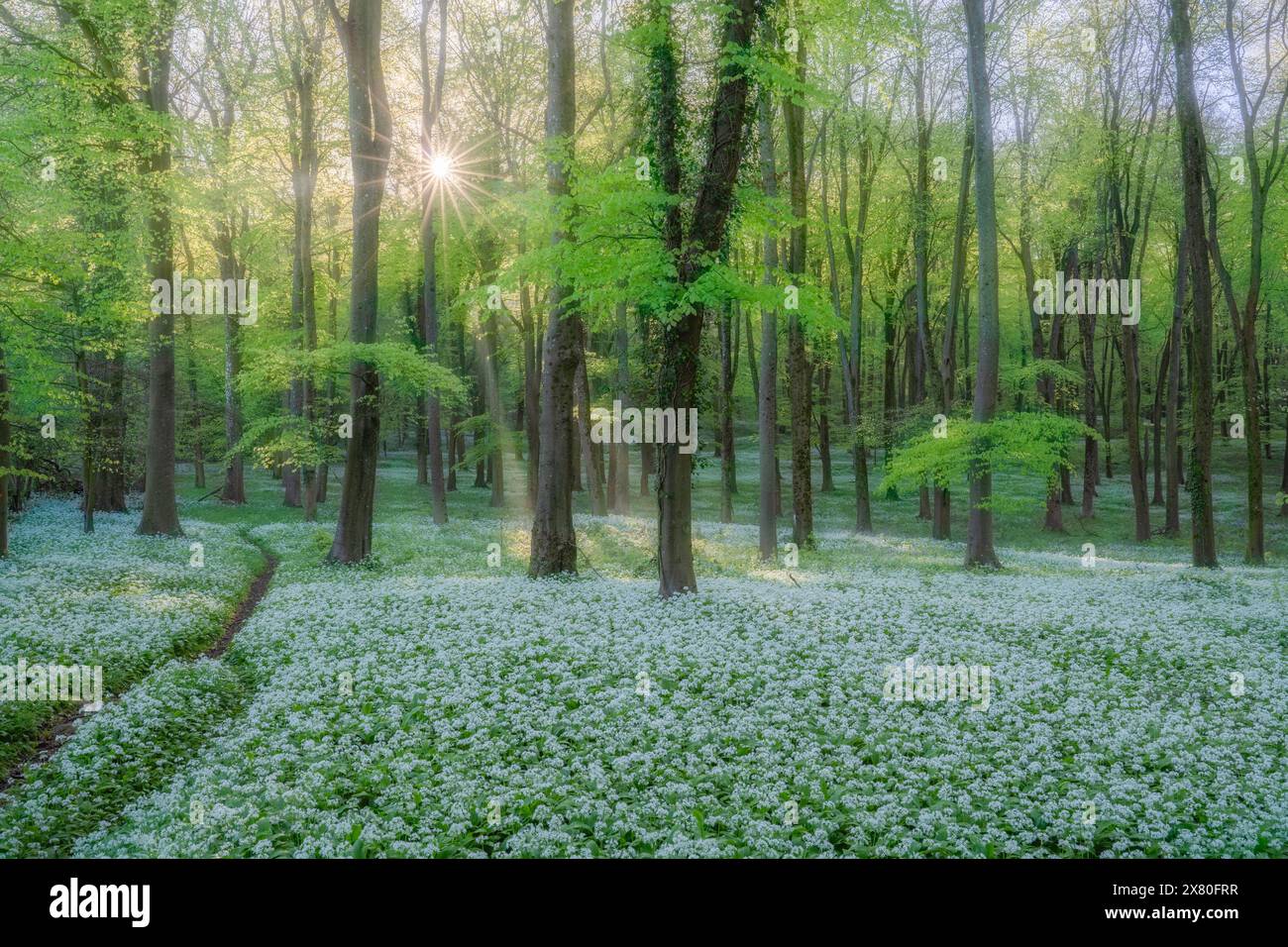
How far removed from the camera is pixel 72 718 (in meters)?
10.3

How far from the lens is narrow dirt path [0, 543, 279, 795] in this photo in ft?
28.7

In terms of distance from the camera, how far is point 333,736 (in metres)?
9.28

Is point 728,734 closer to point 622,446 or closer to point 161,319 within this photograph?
point 161,319

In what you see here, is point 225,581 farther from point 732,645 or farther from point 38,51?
point 38,51

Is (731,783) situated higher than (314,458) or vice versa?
(314,458)

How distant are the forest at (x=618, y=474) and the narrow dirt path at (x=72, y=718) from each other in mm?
122

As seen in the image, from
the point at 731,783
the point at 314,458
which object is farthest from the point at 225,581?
the point at 731,783

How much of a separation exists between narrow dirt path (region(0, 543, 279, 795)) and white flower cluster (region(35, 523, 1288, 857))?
24.3 inches

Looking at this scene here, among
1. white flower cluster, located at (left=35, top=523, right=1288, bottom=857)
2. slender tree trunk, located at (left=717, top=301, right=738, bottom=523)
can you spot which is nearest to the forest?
white flower cluster, located at (left=35, top=523, right=1288, bottom=857)

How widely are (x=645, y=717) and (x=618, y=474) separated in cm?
2678

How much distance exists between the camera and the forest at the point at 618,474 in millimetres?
7945

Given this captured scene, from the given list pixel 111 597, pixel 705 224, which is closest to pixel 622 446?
pixel 705 224

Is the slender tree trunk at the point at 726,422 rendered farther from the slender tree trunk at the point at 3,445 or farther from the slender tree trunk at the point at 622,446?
the slender tree trunk at the point at 3,445
